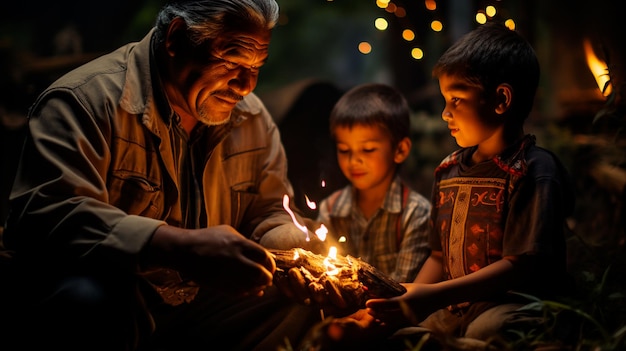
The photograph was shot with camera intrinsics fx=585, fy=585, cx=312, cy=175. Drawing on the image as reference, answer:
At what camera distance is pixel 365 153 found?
4598 millimetres

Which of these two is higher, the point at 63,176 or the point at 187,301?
the point at 63,176

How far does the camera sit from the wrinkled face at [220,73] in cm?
333

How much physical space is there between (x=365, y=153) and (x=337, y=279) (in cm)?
173

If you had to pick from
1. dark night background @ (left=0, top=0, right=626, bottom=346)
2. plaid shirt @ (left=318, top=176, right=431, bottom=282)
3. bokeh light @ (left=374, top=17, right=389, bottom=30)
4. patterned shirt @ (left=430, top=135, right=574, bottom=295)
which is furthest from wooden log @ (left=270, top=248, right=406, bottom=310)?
bokeh light @ (left=374, top=17, right=389, bottom=30)

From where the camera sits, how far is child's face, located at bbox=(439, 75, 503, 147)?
Result: 11.0ft

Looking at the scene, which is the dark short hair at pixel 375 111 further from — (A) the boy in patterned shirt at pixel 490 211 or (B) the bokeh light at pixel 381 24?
(A) the boy in patterned shirt at pixel 490 211

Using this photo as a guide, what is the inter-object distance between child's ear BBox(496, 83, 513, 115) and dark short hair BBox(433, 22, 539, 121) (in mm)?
34

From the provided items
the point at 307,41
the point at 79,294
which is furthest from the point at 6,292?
the point at 307,41

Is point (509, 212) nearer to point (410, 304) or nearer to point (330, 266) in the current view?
point (410, 304)

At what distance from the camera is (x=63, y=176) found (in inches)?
112

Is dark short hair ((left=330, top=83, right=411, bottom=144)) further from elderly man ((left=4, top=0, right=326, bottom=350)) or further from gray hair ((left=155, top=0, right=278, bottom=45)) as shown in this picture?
gray hair ((left=155, top=0, right=278, bottom=45))

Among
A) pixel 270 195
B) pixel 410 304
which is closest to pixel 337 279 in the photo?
pixel 410 304

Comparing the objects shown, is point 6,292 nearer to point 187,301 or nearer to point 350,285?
point 187,301

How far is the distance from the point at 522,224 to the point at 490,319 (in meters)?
0.54
